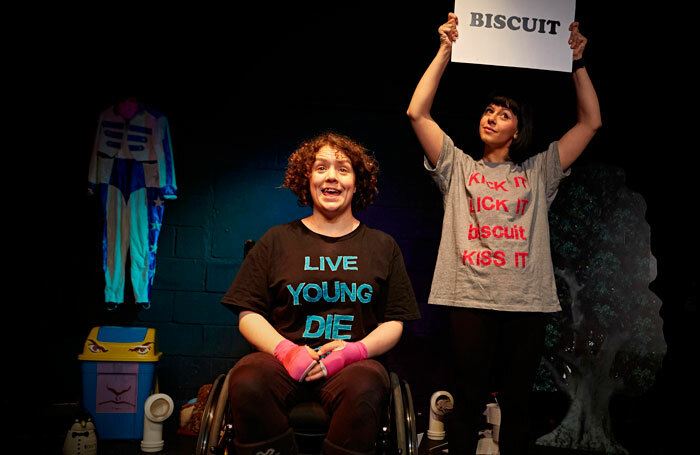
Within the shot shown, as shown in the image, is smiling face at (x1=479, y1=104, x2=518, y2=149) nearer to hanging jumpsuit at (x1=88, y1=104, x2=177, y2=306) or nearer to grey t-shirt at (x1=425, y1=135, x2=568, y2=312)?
grey t-shirt at (x1=425, y1=135, x2=568, y2=312)

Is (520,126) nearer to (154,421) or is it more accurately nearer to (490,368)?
(490,368)

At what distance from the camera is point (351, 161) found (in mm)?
2264

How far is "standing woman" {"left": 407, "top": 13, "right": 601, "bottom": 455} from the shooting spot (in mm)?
2193

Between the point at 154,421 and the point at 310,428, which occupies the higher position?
the point at 310,428

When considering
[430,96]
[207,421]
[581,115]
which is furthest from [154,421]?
[581,115]

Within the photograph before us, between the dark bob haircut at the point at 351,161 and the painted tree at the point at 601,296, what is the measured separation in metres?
1.44

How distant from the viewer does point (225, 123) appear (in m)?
3.37

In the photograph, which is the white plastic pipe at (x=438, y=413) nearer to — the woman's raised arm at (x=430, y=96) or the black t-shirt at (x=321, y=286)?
the black t-shirt at (x=321, y=286)

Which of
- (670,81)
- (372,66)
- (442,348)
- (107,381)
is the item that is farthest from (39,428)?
(670,81)

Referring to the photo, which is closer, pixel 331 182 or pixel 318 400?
pixel 318 400

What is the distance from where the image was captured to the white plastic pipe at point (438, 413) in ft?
9.95

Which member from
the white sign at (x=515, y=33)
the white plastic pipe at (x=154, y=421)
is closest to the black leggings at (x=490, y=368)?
the white sign at (x=515, y=33)

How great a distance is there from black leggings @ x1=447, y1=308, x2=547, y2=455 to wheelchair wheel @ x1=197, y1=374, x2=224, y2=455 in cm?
89

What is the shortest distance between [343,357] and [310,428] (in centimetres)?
24
